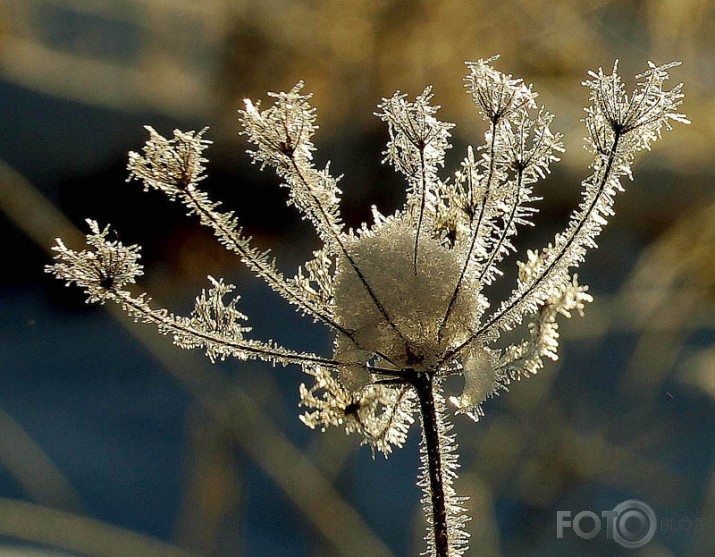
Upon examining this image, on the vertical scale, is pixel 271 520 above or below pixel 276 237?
below

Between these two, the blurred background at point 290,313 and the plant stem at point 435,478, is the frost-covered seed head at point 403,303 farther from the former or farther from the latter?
the blurred background at point 290,313

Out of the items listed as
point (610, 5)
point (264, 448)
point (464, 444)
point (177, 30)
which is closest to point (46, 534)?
point (264, 448)

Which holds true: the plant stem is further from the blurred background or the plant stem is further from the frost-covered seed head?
the blurred background

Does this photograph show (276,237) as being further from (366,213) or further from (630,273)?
(630,273)

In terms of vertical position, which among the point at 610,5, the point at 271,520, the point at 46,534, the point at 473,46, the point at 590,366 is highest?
the point at 610,5

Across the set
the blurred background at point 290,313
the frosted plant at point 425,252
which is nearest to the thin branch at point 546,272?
the frosted plant at point 425,252

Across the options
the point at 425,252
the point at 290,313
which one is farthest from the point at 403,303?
the point at 290,313

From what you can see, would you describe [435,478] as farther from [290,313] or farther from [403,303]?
[290,313]
